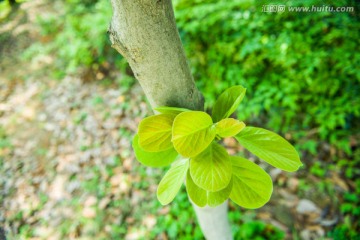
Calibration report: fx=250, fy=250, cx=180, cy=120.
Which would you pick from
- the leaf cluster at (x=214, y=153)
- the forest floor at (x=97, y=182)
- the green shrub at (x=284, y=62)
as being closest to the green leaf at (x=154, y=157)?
the leaf cluster at (x=214, y=153)

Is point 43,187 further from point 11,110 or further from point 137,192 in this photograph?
point 11,110

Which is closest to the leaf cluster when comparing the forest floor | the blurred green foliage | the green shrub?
the forest floor


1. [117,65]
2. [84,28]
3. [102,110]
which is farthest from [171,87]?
[84,28]

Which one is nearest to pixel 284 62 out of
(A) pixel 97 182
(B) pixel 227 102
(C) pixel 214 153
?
(B) pixel 227 102

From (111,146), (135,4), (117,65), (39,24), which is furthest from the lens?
(39,24)

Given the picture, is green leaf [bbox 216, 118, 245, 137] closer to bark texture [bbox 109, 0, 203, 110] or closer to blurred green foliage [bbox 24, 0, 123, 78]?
bark texture [bbox 109, 0, 203, 110]

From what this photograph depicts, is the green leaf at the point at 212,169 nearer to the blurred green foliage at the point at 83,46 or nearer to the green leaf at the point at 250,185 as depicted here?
the green leaf at the point at 250,185

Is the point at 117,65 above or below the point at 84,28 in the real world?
below
